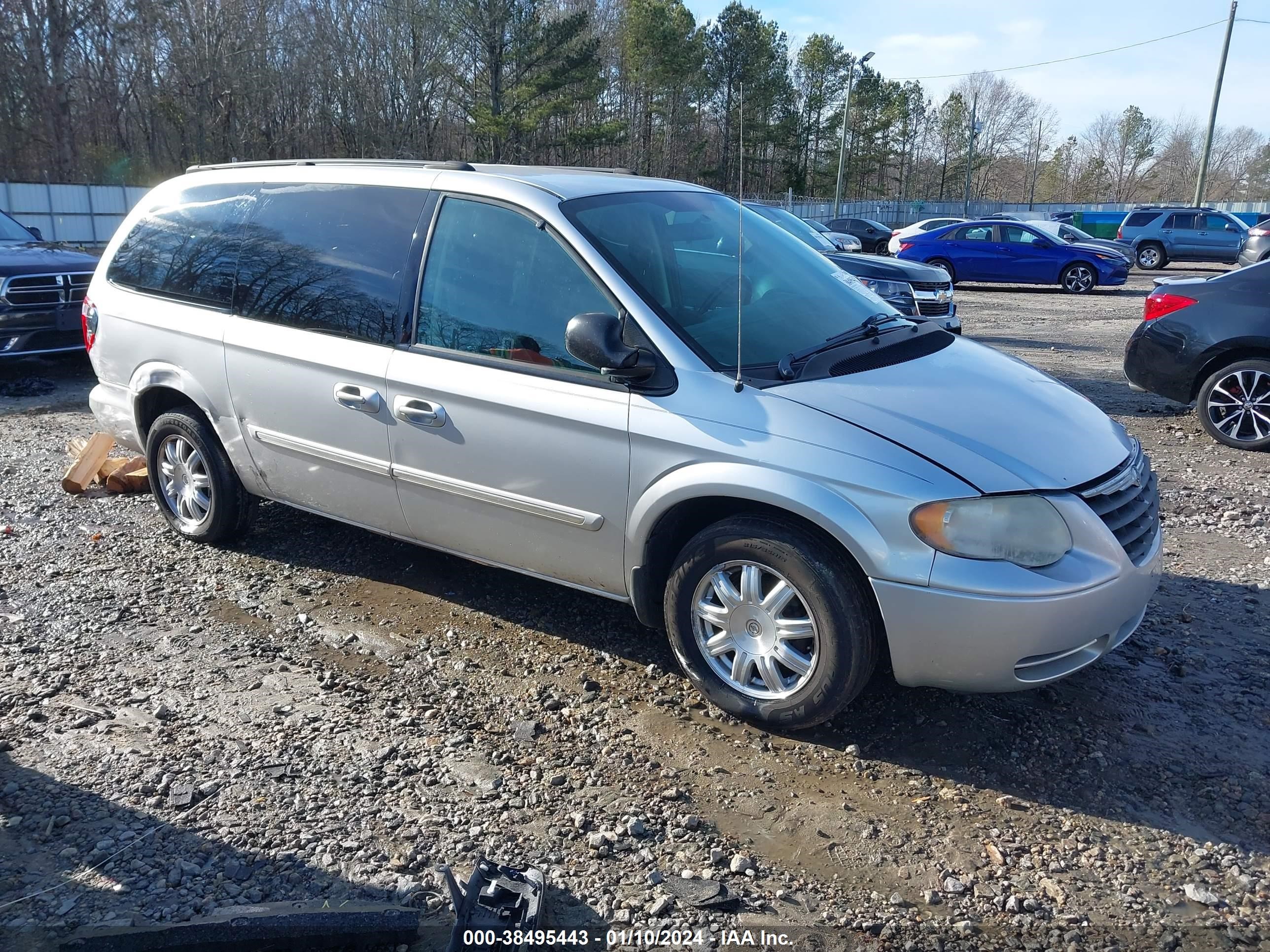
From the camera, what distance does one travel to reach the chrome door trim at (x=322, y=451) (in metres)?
4.43

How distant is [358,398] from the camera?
4.36 m

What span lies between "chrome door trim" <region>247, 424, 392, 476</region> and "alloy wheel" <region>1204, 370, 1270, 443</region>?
670 cm

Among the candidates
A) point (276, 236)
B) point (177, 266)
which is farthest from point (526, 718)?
point (177, 266)

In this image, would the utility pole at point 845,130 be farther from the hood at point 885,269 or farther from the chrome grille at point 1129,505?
the chrome grille at point 1129,505

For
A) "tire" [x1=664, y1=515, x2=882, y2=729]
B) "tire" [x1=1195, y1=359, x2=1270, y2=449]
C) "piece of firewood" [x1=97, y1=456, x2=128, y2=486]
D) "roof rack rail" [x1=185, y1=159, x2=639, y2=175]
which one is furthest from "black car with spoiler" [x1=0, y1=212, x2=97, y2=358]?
"tire" [x1=1195, y1=359, x2=1270, y2=449]

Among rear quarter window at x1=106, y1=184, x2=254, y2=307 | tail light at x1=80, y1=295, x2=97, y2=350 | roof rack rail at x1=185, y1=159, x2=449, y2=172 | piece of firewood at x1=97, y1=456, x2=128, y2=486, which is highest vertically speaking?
roof rack rail at x1=185, y1=159, x2=449, y2=172

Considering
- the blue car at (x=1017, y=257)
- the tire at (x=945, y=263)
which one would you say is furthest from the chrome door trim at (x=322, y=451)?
the tire at (x=945, y=263)

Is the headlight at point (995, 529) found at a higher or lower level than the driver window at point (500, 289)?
lower

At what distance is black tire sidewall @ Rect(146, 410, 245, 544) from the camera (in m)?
5.19

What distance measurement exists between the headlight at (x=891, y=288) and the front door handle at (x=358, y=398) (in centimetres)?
829

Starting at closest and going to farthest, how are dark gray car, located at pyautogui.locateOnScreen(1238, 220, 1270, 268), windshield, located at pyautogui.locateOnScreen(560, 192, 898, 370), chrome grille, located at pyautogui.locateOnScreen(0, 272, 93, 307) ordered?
windshield, located at pyautogui.locateOnScreen(560, 192, 898, 370) < chrome grille, located at pyautogui.locateOnScreen(0, 272, 93, 307) < dark gray car, located at pyautogui.locateOnScreen(1238, 220, 1270, 268)

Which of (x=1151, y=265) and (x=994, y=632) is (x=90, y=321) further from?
(x=1151, y=265)

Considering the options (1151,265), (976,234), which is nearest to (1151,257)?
(1151,265)

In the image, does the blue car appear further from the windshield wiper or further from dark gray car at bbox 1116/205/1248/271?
the windshield wiper
